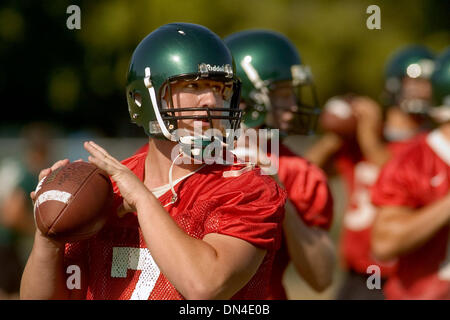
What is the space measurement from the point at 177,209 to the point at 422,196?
81.3 inches

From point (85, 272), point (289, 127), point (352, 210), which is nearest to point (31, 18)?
point (352, 210)

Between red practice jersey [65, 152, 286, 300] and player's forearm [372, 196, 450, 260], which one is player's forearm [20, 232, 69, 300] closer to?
red practice jersey [65, 152, 286, 300]

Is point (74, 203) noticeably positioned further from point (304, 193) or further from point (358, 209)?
point (358, 209)

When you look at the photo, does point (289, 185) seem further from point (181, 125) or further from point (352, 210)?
point (352, 210)

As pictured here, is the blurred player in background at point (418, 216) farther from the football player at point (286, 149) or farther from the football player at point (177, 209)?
the football player at point (177, 209)

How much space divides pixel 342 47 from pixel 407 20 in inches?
62.3

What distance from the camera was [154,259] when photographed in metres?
2.70

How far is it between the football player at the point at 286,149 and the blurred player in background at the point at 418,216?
1.70 ft

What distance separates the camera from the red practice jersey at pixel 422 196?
14.7 feet

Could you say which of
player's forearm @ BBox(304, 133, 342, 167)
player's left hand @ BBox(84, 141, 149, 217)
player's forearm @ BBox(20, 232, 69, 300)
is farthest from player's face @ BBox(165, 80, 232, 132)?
player's forearm @ BBox(304, 133, 342, 167)

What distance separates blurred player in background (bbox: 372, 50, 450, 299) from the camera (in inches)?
173

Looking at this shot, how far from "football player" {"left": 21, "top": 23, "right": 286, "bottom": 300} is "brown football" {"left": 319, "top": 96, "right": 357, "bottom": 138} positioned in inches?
133

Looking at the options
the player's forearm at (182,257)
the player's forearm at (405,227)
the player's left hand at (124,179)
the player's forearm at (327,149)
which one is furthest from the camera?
the player's forearm at (327,149)

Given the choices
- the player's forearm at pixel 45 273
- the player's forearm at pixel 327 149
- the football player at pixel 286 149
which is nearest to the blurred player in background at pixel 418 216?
the football player at pixel 286 149
